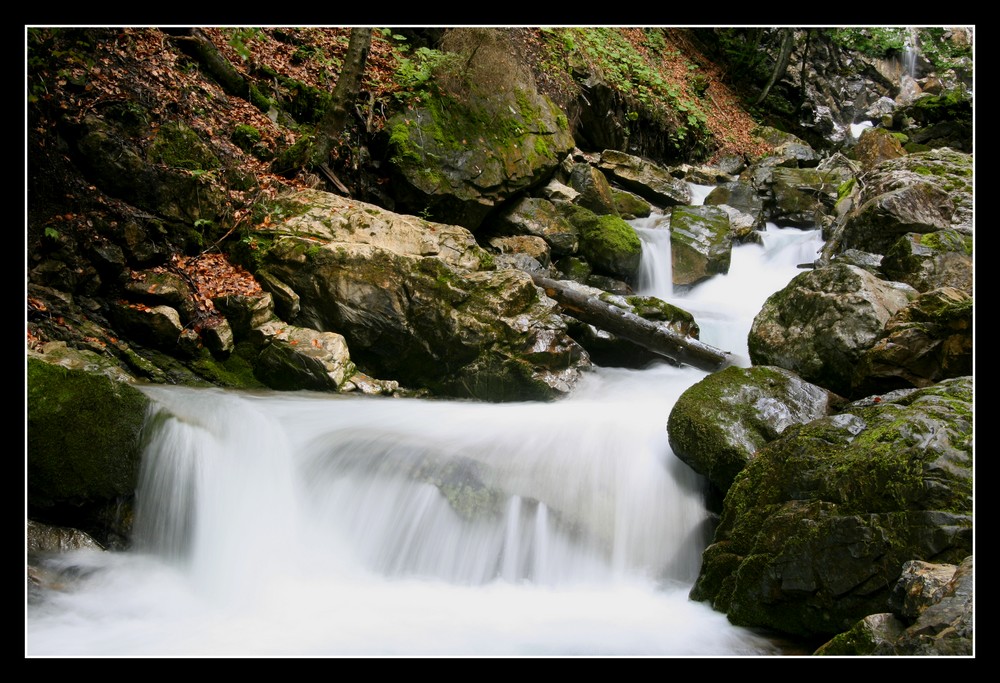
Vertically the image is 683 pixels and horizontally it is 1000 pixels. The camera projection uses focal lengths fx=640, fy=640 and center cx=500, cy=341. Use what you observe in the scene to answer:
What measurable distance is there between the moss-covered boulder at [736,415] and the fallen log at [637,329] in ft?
7.49

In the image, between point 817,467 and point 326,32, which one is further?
point 326,32

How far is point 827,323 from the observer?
521 centimetres

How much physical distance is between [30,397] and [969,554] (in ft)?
17.0

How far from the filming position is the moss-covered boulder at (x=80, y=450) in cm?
401

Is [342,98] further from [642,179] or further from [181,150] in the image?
[642,179]

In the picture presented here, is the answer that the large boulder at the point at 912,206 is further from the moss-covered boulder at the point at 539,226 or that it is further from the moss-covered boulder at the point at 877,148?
the moss-covered boulder at the point at 877,148

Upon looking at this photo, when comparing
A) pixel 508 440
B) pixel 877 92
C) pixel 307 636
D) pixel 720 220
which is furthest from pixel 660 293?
pixel 877 92

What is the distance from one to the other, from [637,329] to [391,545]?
4.20 m

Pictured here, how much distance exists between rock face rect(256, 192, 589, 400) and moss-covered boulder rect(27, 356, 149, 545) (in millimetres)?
2652

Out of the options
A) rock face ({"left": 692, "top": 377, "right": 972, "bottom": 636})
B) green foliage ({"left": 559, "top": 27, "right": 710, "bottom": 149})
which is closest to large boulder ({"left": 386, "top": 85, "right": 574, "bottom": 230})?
green foliage ({"left": 559, "top": 27, "right": 710, "bottom": 149})

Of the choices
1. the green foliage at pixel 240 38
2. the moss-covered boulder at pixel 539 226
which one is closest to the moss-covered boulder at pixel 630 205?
the moss-covered boulder at pixel 539 226

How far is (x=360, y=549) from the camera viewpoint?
4.48 metres

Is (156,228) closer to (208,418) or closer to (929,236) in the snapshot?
(208,418)

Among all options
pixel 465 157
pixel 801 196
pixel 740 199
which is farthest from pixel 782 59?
Result: pixel 465 157
